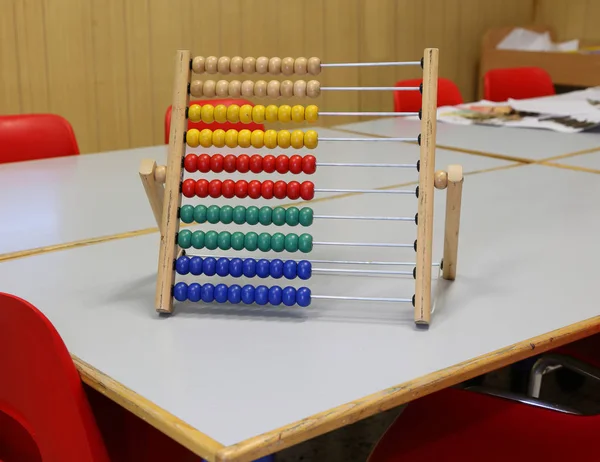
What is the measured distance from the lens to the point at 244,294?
3.87ft

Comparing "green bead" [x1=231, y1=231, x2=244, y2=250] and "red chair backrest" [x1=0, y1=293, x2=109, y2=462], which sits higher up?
"green bead" [x1=231, y1=231, x2=244, y2=250]

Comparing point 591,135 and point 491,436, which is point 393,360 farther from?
point 591,135

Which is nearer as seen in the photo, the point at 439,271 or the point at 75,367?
the point at 75,367

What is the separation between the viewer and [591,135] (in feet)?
8.73

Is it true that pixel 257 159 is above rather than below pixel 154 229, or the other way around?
above

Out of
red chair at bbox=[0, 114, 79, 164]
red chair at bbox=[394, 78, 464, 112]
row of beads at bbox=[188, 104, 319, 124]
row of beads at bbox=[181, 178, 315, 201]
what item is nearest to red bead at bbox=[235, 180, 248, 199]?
row of beads at bbox=[181, 178, 315, 201]

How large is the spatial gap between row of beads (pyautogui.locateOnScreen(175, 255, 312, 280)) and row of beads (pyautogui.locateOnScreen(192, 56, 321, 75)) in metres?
0.30

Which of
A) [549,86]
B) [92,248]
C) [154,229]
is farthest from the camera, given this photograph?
[549,86]

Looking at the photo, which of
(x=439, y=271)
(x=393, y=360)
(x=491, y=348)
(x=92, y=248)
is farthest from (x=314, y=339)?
(x=92, y=248)

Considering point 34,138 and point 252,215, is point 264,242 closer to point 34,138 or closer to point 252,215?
point 252,215

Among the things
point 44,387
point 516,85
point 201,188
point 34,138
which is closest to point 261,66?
point 201,188

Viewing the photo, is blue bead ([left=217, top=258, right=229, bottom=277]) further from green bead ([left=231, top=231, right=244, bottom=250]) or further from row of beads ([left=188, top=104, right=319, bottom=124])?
row of beads ([left=188, top=104, right=319, bottom=124])

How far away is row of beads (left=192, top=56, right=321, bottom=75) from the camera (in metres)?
1.26

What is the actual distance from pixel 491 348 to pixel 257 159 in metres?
0.46
